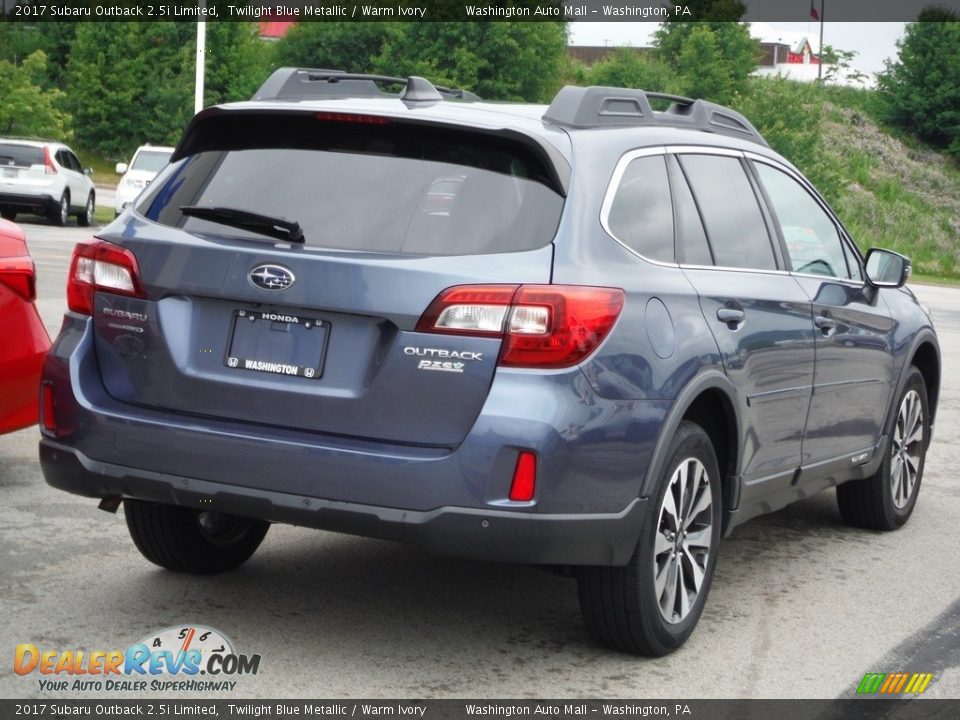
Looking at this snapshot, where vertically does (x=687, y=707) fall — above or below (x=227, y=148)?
below

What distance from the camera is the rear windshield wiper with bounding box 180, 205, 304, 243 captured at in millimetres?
4531

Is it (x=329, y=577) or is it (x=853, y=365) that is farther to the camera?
(x=853, y=365)

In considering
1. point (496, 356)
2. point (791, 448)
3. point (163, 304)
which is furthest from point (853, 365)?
point (163, 304)

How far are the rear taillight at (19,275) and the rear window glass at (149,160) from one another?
25.7 metres

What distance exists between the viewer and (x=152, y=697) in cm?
427

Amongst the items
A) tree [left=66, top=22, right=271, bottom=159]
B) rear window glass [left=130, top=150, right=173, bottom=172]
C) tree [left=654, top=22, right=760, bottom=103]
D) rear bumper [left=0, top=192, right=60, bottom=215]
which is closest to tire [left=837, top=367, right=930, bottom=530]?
rear bumper [left=0, top=192, right=60, bottom=215]

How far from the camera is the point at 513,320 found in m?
4.25

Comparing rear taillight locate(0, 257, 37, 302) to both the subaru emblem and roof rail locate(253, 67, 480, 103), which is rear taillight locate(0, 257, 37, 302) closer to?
roof rail locate(253, 67, 480, 103)

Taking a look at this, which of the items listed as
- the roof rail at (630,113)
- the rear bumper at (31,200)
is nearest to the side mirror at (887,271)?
the roof rail at (630,113)

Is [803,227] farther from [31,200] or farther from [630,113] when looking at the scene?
[31,200]

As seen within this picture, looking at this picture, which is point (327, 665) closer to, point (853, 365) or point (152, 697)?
point (152, 697)

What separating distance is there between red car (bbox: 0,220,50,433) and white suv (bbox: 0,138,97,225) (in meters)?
24.3

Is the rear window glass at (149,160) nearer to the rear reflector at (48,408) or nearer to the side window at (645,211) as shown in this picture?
the rear reflector at (48,408)

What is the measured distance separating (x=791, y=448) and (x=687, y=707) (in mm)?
1729
